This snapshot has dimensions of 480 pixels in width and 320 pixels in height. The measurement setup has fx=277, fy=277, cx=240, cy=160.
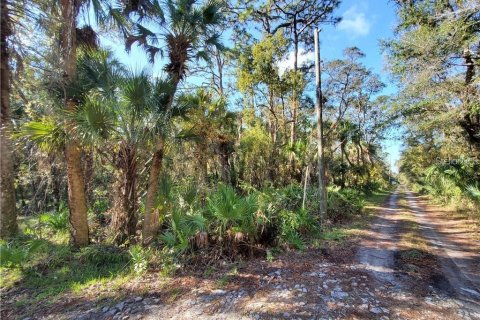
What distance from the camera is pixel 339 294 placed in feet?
13.8

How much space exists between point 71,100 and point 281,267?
5846 millimetres

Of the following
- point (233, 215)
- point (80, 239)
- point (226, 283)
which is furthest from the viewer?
point (80, 239)

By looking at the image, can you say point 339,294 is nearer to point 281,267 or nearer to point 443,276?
point 281,267

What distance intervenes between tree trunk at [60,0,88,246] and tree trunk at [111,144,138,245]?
73 cm

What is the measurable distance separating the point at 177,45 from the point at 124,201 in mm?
4027

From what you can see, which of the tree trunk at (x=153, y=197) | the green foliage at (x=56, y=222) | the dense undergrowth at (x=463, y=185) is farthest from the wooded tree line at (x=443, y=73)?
the green foliage at (x=56, y=222)

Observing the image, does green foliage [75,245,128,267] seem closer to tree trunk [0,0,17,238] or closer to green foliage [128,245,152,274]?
green foliage [128,245,152,274]

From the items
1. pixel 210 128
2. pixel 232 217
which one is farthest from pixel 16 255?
pixel 210 128

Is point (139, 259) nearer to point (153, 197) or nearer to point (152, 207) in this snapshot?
point (152, 207)

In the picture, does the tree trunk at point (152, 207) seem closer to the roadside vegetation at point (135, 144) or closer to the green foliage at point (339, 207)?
the roadside vegetation at point (135, 144)

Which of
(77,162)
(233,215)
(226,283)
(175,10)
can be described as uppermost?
(175,10)

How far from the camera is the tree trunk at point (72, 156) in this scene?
20.7ft

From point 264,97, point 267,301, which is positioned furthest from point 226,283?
point 264,97

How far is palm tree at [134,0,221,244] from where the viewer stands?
21.3 ft
